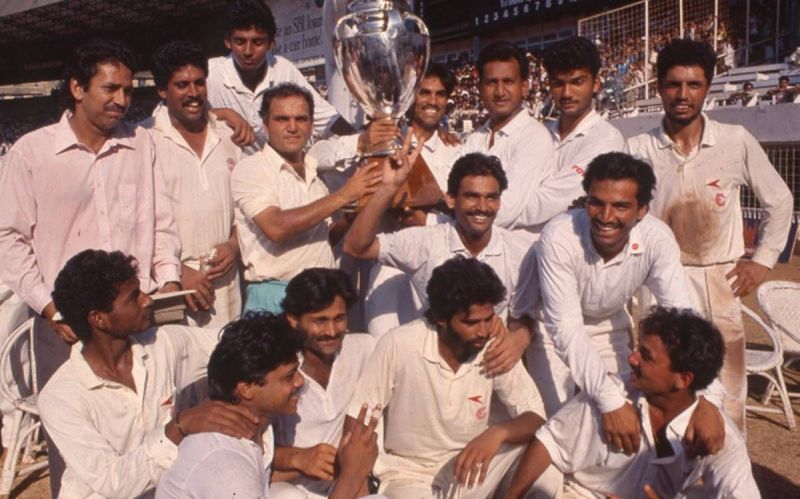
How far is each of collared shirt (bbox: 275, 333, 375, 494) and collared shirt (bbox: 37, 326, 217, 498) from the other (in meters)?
0.49

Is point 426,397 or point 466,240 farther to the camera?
point 466,240

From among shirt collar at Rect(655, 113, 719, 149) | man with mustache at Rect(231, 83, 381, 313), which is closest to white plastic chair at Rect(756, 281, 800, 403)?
shirt collar at Rect(655, 113, 719, 149)

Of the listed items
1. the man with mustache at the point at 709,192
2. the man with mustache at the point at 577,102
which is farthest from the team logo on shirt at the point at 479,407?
the man with mustache at the point at 709,192

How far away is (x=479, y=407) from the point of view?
3.72 metres

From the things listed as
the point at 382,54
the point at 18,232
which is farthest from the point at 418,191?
the point at 18,232

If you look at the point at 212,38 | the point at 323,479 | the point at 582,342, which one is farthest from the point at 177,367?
the point at 212,38

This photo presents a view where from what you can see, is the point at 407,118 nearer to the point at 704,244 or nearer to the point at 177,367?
the point at 704,244

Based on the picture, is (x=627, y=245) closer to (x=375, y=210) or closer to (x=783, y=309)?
(x=375, y=210)

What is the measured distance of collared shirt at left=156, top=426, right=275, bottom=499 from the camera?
246 centimetres

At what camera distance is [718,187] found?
4574 millimetres

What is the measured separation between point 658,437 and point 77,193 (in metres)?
2.63

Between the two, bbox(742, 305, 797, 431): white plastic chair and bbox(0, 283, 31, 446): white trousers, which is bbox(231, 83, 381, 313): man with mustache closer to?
bbox(0, 283, 31, 446): white trousers

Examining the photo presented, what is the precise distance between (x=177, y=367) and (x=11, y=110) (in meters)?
43.4

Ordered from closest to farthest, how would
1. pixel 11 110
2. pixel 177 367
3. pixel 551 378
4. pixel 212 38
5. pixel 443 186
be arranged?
pixel 177 367 → pixel 551 378 → pixel 443 186 → pixel 212 38 → pixel 11 110
